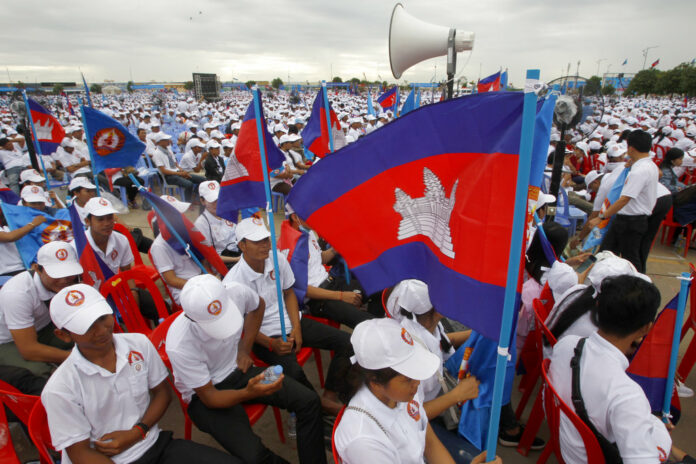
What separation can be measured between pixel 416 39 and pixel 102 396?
137 inches

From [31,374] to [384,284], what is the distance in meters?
2.68

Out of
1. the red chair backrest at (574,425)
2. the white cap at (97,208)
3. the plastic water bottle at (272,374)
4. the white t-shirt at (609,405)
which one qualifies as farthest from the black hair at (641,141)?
the white cap at (97,208)

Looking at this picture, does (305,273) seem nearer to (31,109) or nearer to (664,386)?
(664,386)

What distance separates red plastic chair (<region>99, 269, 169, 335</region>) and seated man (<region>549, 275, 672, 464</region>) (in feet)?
10.4

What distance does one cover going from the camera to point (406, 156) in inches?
67.4

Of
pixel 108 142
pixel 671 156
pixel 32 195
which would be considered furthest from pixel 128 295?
pixel 671 156

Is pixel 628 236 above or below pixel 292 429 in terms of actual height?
above

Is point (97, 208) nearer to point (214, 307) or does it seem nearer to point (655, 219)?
point (214, 307)

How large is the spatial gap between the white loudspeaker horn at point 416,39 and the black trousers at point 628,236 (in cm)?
319

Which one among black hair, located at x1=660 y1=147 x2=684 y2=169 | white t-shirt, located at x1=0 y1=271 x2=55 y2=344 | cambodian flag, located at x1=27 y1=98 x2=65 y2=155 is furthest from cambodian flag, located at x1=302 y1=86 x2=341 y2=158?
black hair, located at x1=660 y1=147 x2=684 y2=169

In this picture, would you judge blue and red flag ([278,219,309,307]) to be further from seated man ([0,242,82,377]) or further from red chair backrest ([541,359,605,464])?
red chair backrest ([541,359,605,464])

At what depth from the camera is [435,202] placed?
171 centimetres

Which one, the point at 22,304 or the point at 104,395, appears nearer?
the point at 104,395

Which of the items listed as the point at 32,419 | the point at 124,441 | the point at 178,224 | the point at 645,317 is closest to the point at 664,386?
the point at 645,317
